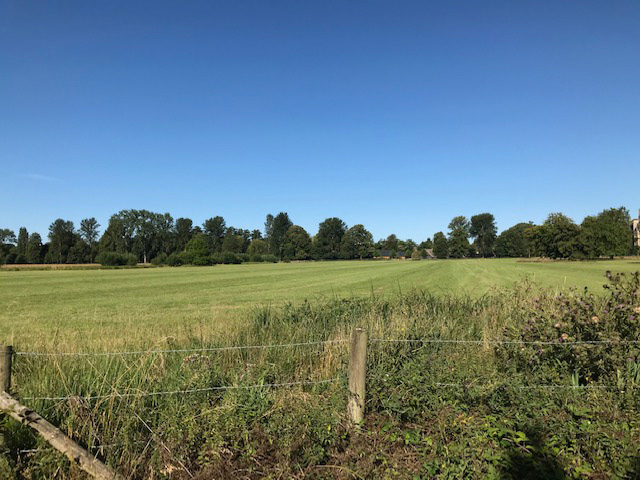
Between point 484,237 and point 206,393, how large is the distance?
590ft

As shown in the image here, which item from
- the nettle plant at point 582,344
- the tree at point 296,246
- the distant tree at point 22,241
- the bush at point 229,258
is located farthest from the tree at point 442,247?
the nettle plant at point 582,344

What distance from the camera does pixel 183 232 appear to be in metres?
141

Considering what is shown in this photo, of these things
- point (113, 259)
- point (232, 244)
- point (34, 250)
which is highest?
point (232, 244)

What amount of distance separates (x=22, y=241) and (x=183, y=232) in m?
46.0

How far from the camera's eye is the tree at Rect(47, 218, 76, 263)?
11418cm

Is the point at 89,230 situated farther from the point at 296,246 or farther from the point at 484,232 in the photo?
the point at 484,232

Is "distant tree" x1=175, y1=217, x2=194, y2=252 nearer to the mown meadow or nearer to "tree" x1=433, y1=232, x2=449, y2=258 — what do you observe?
"tree" x1=433, y1=232, x2=449, y2=258

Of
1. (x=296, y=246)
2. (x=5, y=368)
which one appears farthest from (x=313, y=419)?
(x=296, y=246)

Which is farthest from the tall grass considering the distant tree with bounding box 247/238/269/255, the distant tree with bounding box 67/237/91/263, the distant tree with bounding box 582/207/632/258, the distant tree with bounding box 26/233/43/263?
the distant tree with bounding box 247/238/269/255

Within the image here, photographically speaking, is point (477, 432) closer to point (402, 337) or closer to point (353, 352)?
point (353, 352)

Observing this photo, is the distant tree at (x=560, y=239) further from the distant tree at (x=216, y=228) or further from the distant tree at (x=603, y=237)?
the distant tree at (x=216, y=228)

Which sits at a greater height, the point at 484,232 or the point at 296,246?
the point at 484,232

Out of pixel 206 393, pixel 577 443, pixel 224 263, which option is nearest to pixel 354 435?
pixel 206 393

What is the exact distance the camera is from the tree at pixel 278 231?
158375 millimetres
